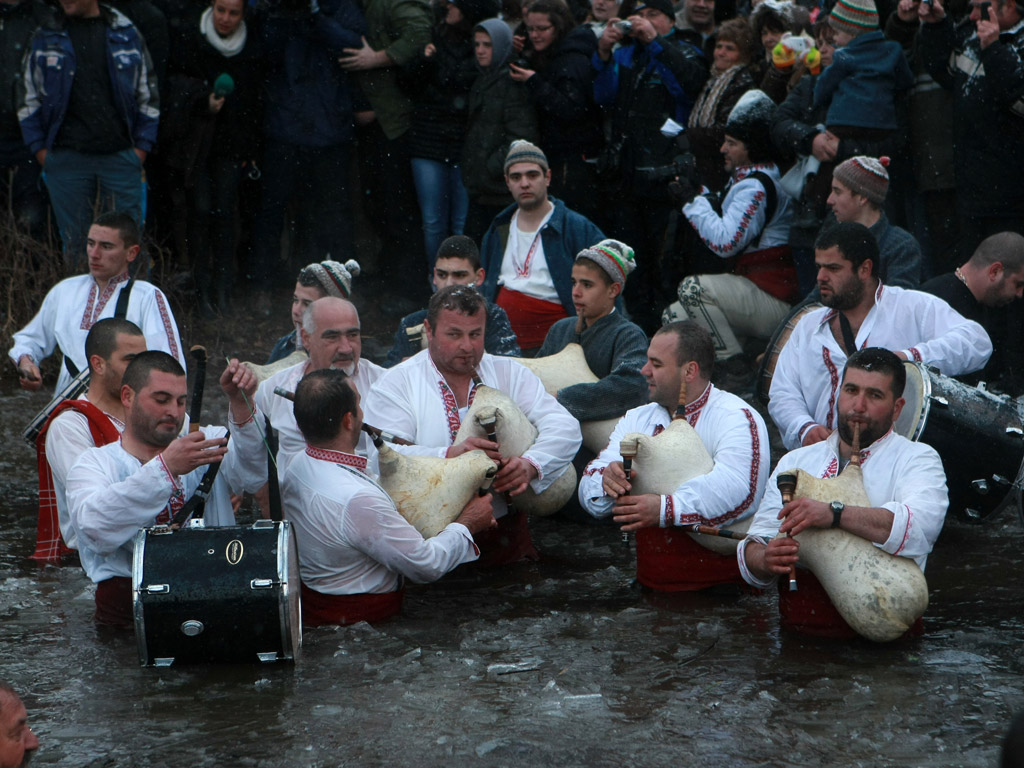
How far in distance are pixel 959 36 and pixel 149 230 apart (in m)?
6.06

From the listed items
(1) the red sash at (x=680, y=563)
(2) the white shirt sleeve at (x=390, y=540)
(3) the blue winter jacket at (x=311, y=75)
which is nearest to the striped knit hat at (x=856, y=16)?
(3) the blue winter jacket at (x=311, y=75)

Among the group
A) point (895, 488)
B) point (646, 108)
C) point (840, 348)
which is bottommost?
point (895, 488)

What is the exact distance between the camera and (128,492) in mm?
5293

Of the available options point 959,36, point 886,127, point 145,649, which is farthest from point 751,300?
point 145,649

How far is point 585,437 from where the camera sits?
7457mm

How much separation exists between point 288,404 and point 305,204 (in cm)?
451

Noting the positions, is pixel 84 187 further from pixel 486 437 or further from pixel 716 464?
pixel 716 464

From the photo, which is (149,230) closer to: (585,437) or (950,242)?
(585,437)

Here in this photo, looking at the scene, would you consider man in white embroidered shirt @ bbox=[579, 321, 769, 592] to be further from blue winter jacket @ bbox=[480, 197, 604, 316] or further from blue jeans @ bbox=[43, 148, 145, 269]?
blue jeans @ bbox=[43, 148, 145, 269]

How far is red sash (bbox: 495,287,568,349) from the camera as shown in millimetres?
8750

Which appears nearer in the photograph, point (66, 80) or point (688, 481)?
point (688, 481)

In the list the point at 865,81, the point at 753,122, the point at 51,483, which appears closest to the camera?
the point at 51,483

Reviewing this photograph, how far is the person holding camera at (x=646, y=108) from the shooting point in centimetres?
942

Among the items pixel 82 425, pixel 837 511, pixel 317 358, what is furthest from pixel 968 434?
pixel 82 425
